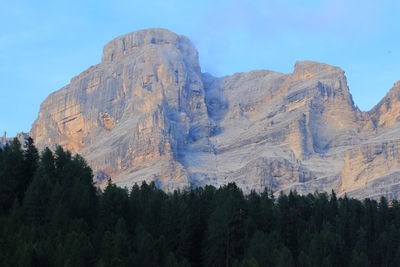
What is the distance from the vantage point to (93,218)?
117 m

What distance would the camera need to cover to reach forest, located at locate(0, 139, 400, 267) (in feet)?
316

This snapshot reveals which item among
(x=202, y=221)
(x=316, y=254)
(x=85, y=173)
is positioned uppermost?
(x=85, y=173)

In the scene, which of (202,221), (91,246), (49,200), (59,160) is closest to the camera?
(91,246)

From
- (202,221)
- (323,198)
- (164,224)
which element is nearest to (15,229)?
(164,224)

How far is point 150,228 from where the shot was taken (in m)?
120

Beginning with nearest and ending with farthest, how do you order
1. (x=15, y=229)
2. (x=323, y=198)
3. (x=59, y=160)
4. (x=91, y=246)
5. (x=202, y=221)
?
(x=91, y=246)
(x=15, y=229)
(x=202, y=221)
(x=59, y=160)
(x=323, y=198)

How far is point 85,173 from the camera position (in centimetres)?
13562

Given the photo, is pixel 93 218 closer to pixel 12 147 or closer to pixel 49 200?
pixel 49 200

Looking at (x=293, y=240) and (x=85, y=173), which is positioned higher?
(x=85, y=173)

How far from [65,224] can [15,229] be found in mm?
6472

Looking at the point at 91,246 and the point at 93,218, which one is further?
the point at 93,218

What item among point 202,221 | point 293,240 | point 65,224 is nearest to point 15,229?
point 65,224

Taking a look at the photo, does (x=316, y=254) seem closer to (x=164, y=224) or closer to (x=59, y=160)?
(x=164, y=224)

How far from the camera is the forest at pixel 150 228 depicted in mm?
96188
